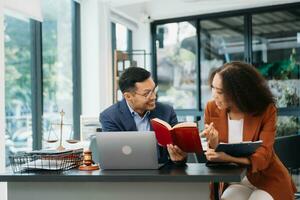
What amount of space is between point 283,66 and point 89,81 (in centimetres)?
269

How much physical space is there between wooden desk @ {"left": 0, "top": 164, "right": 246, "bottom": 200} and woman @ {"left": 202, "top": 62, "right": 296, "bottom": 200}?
0.23 meters

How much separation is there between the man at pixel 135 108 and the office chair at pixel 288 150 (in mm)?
1939

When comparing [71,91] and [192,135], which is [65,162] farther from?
[71,91]

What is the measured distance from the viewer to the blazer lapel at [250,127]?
2.21 meters

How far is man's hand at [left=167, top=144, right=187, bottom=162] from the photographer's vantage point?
2.12 m

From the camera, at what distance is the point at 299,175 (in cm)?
547

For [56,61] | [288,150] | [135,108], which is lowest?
[288,150]

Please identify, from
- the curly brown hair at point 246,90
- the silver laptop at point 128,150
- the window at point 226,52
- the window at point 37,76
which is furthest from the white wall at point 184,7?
the silver laptop at point 128,150

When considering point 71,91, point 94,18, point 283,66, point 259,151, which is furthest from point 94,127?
point 283,66

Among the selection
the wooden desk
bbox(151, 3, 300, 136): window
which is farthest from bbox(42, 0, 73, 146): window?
the wooden desk

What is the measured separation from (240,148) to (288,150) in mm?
2412

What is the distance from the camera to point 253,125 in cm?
222

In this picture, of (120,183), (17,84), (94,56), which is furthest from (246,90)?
(94,56)

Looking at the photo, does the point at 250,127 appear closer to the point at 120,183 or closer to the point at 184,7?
the point at 120,183
